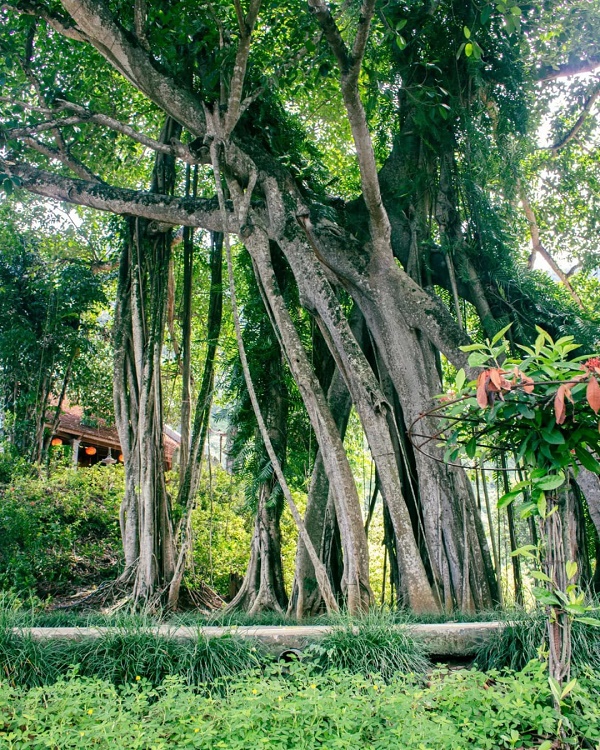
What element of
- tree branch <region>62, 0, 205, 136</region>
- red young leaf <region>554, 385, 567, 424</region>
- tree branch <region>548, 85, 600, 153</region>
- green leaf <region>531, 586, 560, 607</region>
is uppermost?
tree branch <region>548, 85, 600, 153</region>

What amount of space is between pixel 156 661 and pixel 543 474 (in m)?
2.01

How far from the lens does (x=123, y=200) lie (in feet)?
18.8

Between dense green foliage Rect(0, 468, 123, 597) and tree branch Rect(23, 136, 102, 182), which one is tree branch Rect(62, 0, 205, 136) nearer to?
tree branch Rect(23, 136, 102, 182)

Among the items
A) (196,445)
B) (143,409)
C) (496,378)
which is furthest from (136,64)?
(496,378)

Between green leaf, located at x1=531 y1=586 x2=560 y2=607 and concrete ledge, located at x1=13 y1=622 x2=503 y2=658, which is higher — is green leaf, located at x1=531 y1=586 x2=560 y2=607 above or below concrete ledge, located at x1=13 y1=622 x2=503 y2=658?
above

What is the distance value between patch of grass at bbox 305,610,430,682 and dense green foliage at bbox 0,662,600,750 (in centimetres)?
38

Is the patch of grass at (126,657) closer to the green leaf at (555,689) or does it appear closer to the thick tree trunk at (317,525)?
the green leaf at (555,689)

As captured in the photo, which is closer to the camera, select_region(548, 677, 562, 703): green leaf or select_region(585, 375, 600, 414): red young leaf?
select_region(585, 375, 600, 414): red young leaf

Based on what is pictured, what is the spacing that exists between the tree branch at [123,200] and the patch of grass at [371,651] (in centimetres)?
364

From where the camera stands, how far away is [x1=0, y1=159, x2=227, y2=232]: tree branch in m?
5.67

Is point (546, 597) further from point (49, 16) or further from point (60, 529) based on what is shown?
point (60, 529)

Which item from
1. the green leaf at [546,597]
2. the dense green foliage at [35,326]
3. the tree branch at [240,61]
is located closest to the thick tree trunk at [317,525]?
the tree branch at [240,61]

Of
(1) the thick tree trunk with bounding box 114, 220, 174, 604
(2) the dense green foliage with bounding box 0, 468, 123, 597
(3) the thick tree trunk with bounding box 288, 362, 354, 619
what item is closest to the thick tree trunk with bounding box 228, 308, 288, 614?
(3) the thick tree trunk with bounding box 288, 362, 354, 619

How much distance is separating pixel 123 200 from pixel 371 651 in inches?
167
